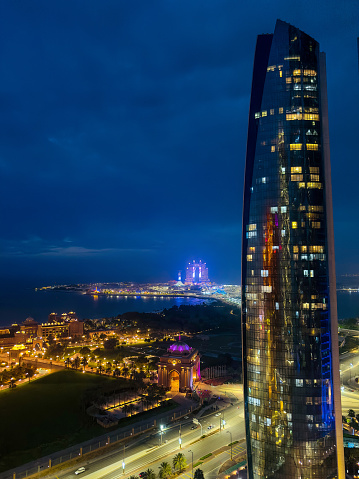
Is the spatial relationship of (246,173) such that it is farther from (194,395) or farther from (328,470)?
(194,395)

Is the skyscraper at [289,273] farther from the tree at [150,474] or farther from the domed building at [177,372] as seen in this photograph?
the domed building at [177,372]

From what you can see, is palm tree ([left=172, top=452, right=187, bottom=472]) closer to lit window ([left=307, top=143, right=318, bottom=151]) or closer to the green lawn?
the green lawn

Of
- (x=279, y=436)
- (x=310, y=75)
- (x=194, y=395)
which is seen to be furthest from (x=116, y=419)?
(x=310, y=75)

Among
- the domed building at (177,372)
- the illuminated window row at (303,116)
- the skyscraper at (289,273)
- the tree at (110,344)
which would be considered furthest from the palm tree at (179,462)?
the tree at (110,344)

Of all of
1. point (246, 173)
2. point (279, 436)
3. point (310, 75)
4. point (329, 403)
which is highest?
point (310, 75)

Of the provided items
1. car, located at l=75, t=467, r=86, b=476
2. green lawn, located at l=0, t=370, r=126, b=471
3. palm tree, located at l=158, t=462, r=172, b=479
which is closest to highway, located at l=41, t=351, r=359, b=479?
car, located at l=75, t=467, r=86, b=476

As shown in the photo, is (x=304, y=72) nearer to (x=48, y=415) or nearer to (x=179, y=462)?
(x=179, y=462)

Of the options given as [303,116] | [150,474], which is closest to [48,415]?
[150,474]
